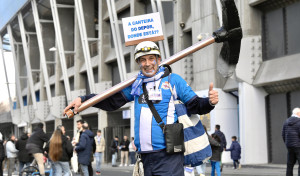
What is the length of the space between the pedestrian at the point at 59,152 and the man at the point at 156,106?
7.44 meters

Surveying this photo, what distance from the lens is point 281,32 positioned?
23.1 m

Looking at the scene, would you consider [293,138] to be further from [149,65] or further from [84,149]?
[149,65]

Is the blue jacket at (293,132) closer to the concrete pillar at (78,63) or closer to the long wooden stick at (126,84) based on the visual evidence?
the long wooden stick at (126,84)

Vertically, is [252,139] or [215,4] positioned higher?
[215,4]

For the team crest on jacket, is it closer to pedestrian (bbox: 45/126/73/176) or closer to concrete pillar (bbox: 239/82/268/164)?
pedestrian (bbox: 45/126/73/176)

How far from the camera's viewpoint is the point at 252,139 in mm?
23609

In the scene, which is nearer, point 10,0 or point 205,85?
point 205,85

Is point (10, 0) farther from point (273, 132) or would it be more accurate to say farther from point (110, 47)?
point (273, 132)

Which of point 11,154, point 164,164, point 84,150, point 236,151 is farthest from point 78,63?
point 164,164

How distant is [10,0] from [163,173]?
169ft

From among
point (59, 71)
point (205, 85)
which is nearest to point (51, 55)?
point (59, 71)

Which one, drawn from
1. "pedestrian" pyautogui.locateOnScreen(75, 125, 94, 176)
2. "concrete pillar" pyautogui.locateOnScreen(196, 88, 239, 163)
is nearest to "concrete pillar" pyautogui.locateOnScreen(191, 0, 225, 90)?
"concrete pillar" pyautogui.locateOnScreen(196, 88, 239, 163)

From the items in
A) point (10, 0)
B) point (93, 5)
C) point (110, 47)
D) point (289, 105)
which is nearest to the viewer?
point (289, 105)

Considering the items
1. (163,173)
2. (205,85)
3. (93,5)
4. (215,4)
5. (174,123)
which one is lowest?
(163,173)
